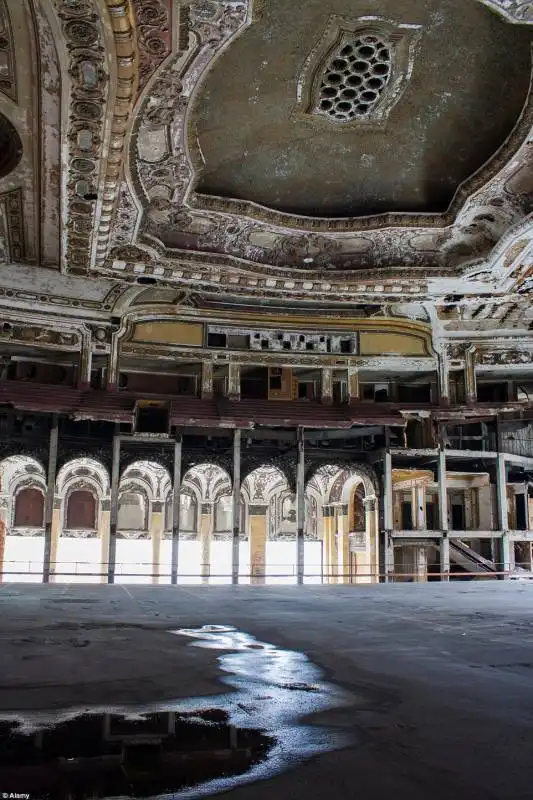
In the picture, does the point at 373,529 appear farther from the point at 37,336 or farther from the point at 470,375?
the point at 37,336

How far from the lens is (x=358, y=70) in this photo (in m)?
15.3

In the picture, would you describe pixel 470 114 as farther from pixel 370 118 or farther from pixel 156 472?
pixel 156 472

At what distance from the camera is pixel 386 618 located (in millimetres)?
8703

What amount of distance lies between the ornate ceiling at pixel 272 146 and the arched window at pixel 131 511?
1427 cm

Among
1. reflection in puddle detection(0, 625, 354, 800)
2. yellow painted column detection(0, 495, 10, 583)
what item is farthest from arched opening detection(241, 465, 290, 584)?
reflection in puddle detection(0, 625, 354, 800)

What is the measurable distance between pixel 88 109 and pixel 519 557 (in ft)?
77.1

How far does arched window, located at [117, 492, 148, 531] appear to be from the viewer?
34188mm

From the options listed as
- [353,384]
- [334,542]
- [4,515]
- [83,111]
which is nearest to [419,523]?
[353,384]

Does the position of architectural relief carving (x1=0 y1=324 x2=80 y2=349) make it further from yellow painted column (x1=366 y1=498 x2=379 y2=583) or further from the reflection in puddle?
the reflection in puddle

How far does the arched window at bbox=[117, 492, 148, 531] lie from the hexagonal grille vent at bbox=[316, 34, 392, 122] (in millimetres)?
22278

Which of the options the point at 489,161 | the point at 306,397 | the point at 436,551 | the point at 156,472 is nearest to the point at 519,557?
the point at 436,551

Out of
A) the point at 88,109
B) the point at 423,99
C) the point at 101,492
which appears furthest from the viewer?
the point at 101,492

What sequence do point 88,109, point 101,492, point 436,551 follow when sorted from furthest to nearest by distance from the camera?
point 101,492 < point 436,551 < point 88,109

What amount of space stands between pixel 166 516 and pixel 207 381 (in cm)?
1128
